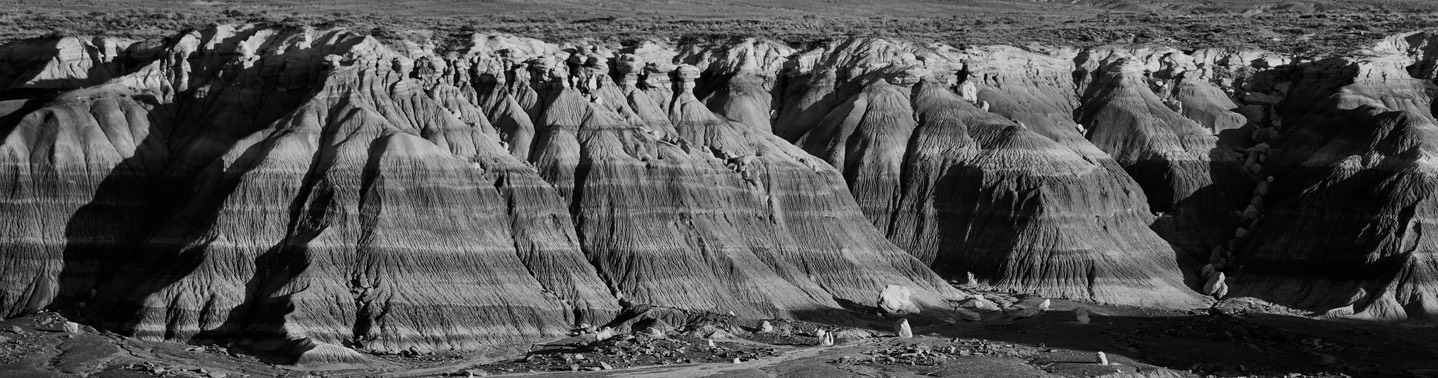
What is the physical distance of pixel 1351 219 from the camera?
94.0m

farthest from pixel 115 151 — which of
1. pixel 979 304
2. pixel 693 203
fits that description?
pixel 979 304

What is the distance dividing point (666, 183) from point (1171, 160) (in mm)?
25779

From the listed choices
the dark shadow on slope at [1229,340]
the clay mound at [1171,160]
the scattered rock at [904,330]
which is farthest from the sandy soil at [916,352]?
the clay mound at [1171,160]

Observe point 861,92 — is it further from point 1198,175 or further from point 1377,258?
point 1377,258

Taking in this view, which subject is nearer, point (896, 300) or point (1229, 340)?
point (1229, 340)

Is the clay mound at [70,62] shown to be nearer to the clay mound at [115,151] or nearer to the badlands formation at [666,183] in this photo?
the badlands formation at [666,183]

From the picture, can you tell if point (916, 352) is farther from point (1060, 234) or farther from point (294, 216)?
point (294, 216)

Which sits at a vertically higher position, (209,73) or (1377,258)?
(209,73)

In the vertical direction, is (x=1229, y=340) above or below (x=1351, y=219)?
below

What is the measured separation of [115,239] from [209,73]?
423 inches

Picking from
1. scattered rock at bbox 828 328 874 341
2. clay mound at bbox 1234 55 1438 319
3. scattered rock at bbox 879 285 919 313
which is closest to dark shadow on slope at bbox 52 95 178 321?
scattered rock at bbox 828 328 874 341

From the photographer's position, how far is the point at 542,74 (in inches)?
3691

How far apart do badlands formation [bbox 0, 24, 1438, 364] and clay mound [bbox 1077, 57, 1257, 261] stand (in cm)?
15

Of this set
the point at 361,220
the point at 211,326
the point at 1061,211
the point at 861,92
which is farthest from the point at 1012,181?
the point at 211,326
